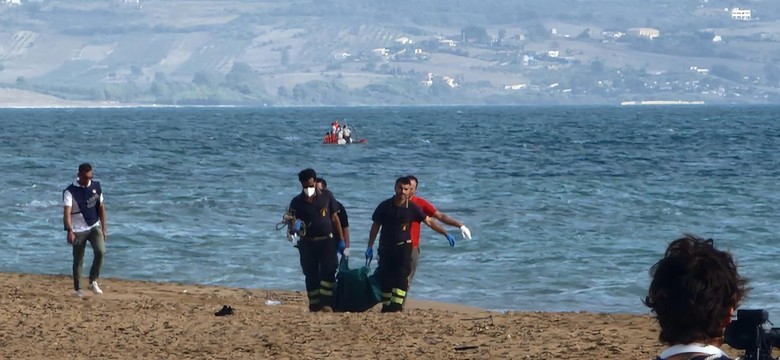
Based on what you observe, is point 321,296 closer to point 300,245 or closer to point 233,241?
point 300,245

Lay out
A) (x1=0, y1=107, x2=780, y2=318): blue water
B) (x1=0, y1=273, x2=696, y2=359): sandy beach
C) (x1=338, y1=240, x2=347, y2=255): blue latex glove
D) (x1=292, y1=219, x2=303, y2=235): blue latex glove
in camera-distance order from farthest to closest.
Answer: (x1=0, y1=107, x2=780, y2=318): blue water
(x1=338, y1=240, x2=347, y2=255): blue latex glove
(x1=292, y1=219, x2=303, y2=235): blue latex glove
(x1=0, y1=273, x2=696, y2=359): sandy beach

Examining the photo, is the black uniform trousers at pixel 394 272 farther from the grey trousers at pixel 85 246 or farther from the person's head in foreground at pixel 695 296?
the person's head in foreground at pixel 695 296

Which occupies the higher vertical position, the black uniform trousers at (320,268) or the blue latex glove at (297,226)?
the blue latex glove at (297,226)

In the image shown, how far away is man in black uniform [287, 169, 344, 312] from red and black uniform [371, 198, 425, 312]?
0.43 metres

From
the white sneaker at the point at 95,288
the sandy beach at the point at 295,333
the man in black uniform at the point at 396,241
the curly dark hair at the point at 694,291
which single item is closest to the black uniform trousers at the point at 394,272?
the man in black uniform at the point at 396,241

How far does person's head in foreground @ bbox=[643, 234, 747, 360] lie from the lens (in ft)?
12.3

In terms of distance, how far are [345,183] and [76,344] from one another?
2609cm

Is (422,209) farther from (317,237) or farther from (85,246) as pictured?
(85,246)

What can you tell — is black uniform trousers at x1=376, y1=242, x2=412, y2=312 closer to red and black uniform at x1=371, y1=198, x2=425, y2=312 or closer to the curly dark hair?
red and black uniform at x1=371, y1=198, x2=425, y2=312

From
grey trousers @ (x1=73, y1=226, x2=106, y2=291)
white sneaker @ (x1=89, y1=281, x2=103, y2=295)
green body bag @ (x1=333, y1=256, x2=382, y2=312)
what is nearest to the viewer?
green body bag @ (x1=333, y1=256, x2=382, y2=312)

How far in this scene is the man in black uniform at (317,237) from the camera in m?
12.4

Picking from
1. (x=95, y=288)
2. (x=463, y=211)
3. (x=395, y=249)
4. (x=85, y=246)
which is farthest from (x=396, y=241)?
(x=463, y=211)

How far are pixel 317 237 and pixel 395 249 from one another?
2.33 ft

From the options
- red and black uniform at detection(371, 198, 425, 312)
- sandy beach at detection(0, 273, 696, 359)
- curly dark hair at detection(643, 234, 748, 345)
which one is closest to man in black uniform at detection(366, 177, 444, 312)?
red and black uniform at detection(371, 198, 425, 312)
